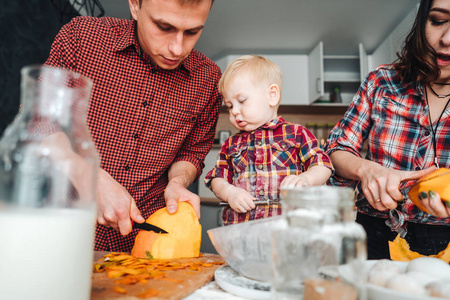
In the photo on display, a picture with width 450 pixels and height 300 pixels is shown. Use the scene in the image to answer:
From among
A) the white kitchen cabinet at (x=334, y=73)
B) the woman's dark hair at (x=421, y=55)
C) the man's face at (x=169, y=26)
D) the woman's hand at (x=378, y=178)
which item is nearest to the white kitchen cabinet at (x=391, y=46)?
the white kitchen cabinet at (x=334, y=73)

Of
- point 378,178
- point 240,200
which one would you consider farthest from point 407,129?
point 240,200

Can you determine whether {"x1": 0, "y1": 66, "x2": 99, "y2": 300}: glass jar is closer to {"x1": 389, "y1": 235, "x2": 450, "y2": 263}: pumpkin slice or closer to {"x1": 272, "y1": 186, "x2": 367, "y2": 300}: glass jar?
{"x1": 272, "y1": 186, "x2": 367, "y2": 300}: glass jar

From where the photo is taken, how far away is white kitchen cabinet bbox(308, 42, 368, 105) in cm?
405

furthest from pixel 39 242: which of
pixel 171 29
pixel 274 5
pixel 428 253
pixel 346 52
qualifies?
pixel 346 52

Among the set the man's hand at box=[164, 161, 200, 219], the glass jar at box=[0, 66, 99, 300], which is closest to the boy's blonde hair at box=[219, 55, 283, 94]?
the man's hand at box=[164, 161, 200, 219]

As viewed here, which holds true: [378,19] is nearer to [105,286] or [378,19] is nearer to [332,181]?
[332,181]

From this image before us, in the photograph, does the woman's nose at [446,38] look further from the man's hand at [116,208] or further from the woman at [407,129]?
the man's hand at [116,208]

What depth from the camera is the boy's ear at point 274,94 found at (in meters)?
1.24

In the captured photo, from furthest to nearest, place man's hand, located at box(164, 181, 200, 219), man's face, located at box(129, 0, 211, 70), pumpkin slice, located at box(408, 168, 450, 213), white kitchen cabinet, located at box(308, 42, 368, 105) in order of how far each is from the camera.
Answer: white kitchen cabinet, located at box(308, 42, 368, 105) → man's face, located at box(129, 0, 211, 70) → man's hand, located at box(164, 181, 200, 219) → pumpkin slice, located at box(408, 168, 450, 213)

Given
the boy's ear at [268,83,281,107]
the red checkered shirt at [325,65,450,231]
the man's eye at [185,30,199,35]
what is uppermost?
the man's eye at [185,30,199,35]

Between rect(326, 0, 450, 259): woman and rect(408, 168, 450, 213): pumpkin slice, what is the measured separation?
0.25 m

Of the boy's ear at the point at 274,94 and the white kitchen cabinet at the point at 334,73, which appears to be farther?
the white kitchen cabinet at the point at 334,73

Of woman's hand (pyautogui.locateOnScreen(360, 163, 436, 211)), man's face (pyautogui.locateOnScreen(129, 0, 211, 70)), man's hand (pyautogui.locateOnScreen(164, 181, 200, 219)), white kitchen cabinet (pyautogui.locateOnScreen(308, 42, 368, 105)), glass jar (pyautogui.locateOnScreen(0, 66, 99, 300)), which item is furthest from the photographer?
white kitchen cabinet (pyautogui.locateOnScreen(308, 42, 368, 105))

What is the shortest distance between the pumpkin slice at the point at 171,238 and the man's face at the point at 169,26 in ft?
1.74
